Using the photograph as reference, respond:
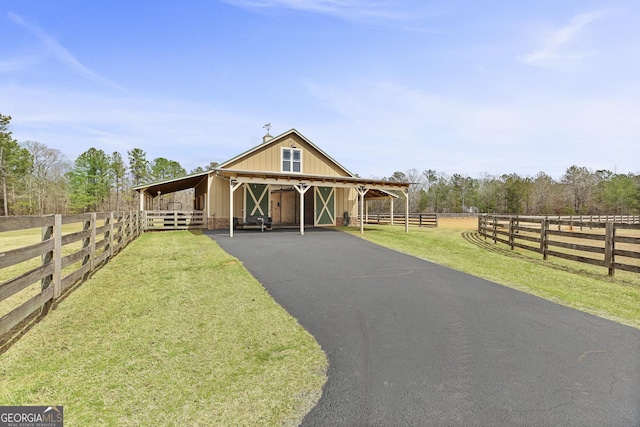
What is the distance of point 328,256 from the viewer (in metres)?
8.57

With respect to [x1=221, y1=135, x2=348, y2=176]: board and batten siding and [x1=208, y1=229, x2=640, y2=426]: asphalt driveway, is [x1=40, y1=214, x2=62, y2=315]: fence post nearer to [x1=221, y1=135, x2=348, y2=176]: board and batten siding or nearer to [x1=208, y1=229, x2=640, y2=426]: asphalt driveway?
[x1=208, y1=229, x2=640, y2=426]: asphalt driveway

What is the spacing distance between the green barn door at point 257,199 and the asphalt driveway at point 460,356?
1152 cm

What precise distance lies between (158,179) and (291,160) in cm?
3950

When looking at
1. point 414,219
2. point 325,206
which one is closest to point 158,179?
point 325,206

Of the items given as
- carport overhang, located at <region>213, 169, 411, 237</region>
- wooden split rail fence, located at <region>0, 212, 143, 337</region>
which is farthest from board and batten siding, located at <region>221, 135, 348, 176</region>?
wooden split rail fence, located at <region>0, 212, 143, 337</region>

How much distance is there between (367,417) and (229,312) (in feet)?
8.66

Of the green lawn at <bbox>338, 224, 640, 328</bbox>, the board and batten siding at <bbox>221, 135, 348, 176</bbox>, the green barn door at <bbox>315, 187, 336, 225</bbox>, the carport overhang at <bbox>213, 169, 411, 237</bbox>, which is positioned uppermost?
the board and batten siding at <bbox>221, 135, 348, 176</bbox>

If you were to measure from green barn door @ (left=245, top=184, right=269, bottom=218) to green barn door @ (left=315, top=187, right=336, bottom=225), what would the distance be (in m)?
3.30

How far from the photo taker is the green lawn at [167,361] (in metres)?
2.15

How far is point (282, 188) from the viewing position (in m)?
20.5

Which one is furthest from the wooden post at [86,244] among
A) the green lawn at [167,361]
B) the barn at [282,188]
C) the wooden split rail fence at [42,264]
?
the barn at [282,188]

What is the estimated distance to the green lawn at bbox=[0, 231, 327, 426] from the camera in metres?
2.15

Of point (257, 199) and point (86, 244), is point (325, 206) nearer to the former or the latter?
point (257, 199)

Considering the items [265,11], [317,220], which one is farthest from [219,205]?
[265,11]
